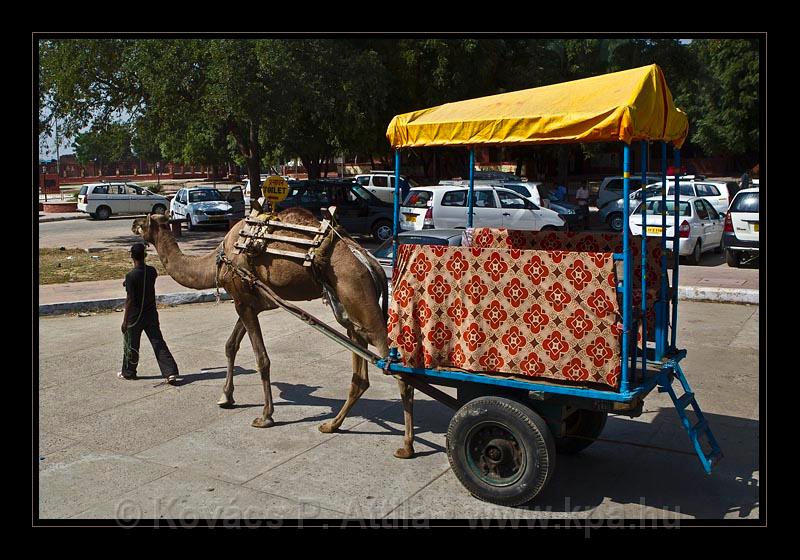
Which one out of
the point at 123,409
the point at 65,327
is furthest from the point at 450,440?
the point at 65,327

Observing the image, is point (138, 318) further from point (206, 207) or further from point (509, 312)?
point (206, 207)

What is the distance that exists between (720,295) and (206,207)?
1927 cm

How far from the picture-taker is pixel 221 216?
92.6 feet

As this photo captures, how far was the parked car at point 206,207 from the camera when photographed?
91.9 feet

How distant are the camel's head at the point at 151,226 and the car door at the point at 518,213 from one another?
13254 millimetres

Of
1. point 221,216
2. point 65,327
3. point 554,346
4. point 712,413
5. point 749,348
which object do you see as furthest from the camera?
point 221,216

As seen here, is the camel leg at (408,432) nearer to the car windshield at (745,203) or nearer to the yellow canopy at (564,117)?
the yellow canopy at (564,117)

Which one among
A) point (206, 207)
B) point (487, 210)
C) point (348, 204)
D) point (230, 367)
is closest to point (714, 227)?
point (487, 210)

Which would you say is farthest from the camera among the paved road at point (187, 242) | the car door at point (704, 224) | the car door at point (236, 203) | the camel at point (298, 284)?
the car door at point (236, 203)

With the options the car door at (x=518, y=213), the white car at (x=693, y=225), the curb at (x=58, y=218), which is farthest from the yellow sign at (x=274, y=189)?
the curb at (x=58, y=218)

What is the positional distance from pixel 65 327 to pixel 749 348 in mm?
9869

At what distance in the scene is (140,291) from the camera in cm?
925

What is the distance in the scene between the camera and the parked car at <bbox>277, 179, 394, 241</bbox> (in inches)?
901
